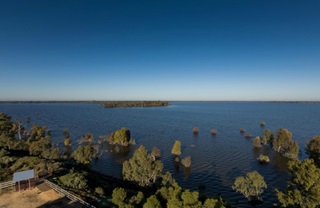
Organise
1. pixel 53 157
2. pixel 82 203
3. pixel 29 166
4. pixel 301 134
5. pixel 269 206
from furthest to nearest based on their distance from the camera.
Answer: pixel 301 134
pixel 53 157
pixel 29 166
pixel 269 206
pixel 82 203

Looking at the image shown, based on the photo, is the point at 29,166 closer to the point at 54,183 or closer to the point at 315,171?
the point at 54,183

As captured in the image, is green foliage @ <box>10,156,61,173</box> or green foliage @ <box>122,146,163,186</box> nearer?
green foliage @ <box>10,156,61,173</box>

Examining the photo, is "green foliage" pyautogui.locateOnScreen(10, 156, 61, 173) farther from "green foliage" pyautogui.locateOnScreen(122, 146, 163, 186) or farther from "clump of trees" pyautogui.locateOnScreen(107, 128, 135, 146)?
"clump of trees" pyautogui.locateOnScreen(107, 128, 135, 146)

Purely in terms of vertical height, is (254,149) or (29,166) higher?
A: (29,166)

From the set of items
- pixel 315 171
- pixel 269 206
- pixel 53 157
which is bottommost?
pixel 269 206

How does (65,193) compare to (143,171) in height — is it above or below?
above

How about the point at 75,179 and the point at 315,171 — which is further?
the point at 75,179

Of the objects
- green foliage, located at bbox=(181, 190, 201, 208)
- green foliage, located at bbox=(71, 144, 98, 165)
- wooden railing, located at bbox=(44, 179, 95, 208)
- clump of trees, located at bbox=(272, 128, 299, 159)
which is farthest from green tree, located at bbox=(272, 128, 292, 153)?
wooden railing, located at bbox=(44, 179, 95, 208)

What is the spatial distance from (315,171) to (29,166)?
4715 cm

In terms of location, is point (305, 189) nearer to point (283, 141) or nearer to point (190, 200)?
point (190, 200)

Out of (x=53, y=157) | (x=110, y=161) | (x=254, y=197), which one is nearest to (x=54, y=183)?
(x=53, y=157)

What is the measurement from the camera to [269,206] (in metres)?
32.7

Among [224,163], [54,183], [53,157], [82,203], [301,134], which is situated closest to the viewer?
[82,203]

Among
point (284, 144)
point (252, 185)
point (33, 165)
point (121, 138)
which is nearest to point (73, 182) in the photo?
point (33, 165)
